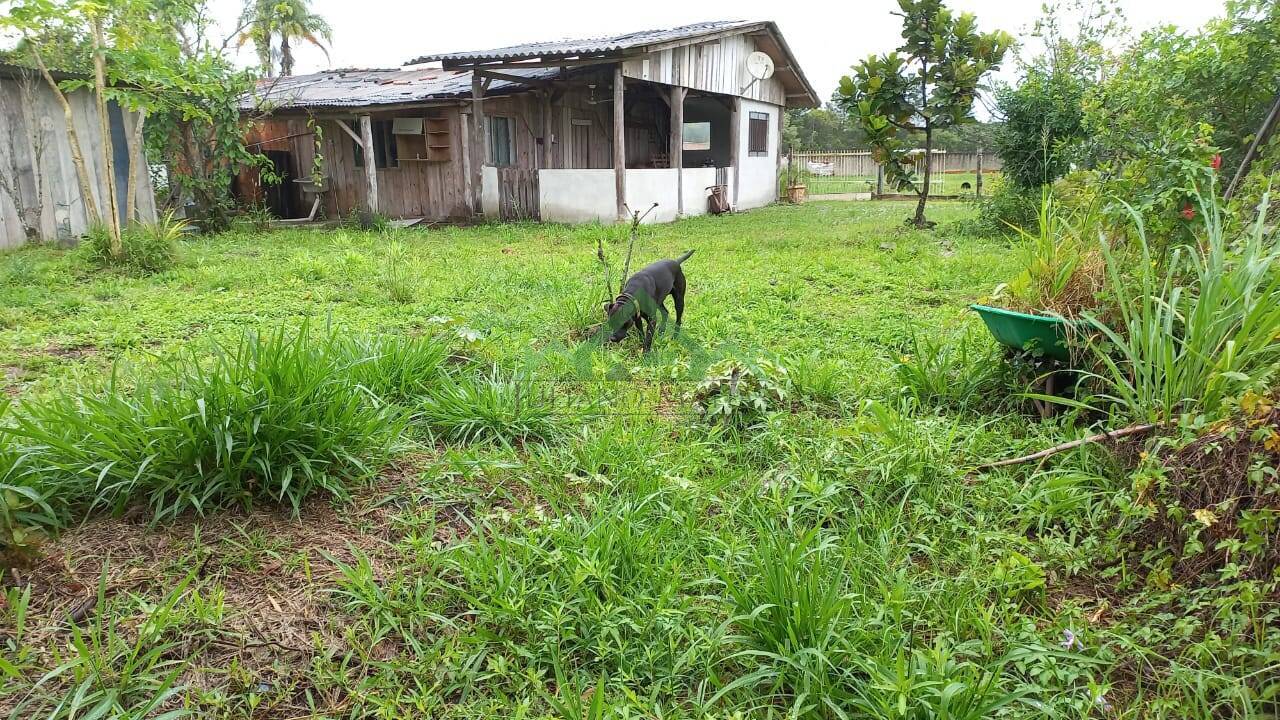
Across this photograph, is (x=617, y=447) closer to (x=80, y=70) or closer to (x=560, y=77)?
(x=80, y=70)

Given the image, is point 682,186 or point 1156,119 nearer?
point 1156,119

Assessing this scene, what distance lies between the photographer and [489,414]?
311cm

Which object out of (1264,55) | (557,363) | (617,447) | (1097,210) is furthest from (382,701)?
(1264,55)

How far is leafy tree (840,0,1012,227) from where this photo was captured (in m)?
10.2

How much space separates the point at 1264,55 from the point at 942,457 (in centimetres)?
569

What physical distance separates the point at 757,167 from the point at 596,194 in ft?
22.3

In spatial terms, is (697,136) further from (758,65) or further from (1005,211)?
(1005,211)

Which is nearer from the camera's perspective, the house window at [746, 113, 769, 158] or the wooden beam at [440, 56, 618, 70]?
the wooden beam at [440, 56, 618, 70]

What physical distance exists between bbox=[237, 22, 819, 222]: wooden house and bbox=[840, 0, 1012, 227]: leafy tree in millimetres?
3668

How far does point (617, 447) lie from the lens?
2961 millimetres

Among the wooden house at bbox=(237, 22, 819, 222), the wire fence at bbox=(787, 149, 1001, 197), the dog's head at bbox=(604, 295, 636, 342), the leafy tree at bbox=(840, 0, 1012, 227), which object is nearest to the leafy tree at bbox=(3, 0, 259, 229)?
the wooden house at bbox=(237, 22, 819, 222)

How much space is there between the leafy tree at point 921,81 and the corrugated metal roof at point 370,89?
232 inches

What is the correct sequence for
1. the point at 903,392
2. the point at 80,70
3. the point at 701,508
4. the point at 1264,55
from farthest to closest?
the point at 80,70, the point at 1264,55, the point at 903,392, the point at 701,508

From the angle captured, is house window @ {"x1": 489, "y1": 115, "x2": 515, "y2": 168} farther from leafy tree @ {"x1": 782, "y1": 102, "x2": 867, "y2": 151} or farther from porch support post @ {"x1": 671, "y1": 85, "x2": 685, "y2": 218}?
leafy tree @ {"x1": 782, "y1": 102, "x2": 867, "y2": 151}
